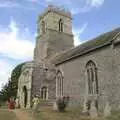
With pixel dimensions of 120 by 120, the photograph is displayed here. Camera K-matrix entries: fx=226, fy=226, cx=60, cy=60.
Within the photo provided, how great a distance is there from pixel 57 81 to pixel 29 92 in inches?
165

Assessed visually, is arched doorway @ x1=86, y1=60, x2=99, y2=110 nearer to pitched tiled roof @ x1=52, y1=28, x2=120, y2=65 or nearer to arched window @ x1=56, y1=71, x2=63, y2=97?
pitched tiled roof @ x1=52, y1=28, x2=120, y2=65

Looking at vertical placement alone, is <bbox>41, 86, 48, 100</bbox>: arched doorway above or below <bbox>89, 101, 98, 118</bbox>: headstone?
above

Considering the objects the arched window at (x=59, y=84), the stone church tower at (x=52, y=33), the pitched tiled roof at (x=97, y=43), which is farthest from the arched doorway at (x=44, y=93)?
the stone church tower at (x=52, y=33)

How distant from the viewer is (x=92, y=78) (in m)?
24.7

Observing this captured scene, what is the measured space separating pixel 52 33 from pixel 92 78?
1980cm

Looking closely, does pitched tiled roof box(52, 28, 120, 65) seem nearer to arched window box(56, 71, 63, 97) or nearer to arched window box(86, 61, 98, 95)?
arched window box(86, 61, 98, 95)

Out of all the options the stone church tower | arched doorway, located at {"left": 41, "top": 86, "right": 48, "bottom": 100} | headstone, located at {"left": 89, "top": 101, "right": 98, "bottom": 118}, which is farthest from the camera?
the stone church tower

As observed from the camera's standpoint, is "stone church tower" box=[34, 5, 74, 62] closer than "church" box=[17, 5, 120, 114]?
No

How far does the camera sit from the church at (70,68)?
22000mm

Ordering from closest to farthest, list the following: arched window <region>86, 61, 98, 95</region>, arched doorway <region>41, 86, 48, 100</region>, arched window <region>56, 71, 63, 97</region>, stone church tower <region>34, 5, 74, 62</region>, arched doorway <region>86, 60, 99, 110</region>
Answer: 1. arched doorway <region>86, 60, 99, 110</region>
2. arched window <region>86, 61, 98, 95</region>
3. arched window <region>56, 71, 63, 97</region>
4. arched doorway <region>41, 86, 48, 100</region>
5. stone church tower <region>34, 5, 74, 62</region>

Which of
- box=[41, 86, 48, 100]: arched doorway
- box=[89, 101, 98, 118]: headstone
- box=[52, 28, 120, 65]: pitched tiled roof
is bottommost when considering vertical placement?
box=[89, 101, 98, 118]: headstone

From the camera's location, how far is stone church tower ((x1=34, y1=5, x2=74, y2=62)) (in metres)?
41.5

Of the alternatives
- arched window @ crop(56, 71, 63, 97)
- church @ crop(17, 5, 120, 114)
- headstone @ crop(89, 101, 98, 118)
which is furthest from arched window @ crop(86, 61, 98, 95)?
arched window @ crop(56, 71, 63, 97)

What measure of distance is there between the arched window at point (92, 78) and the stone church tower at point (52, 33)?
15.7 metres
